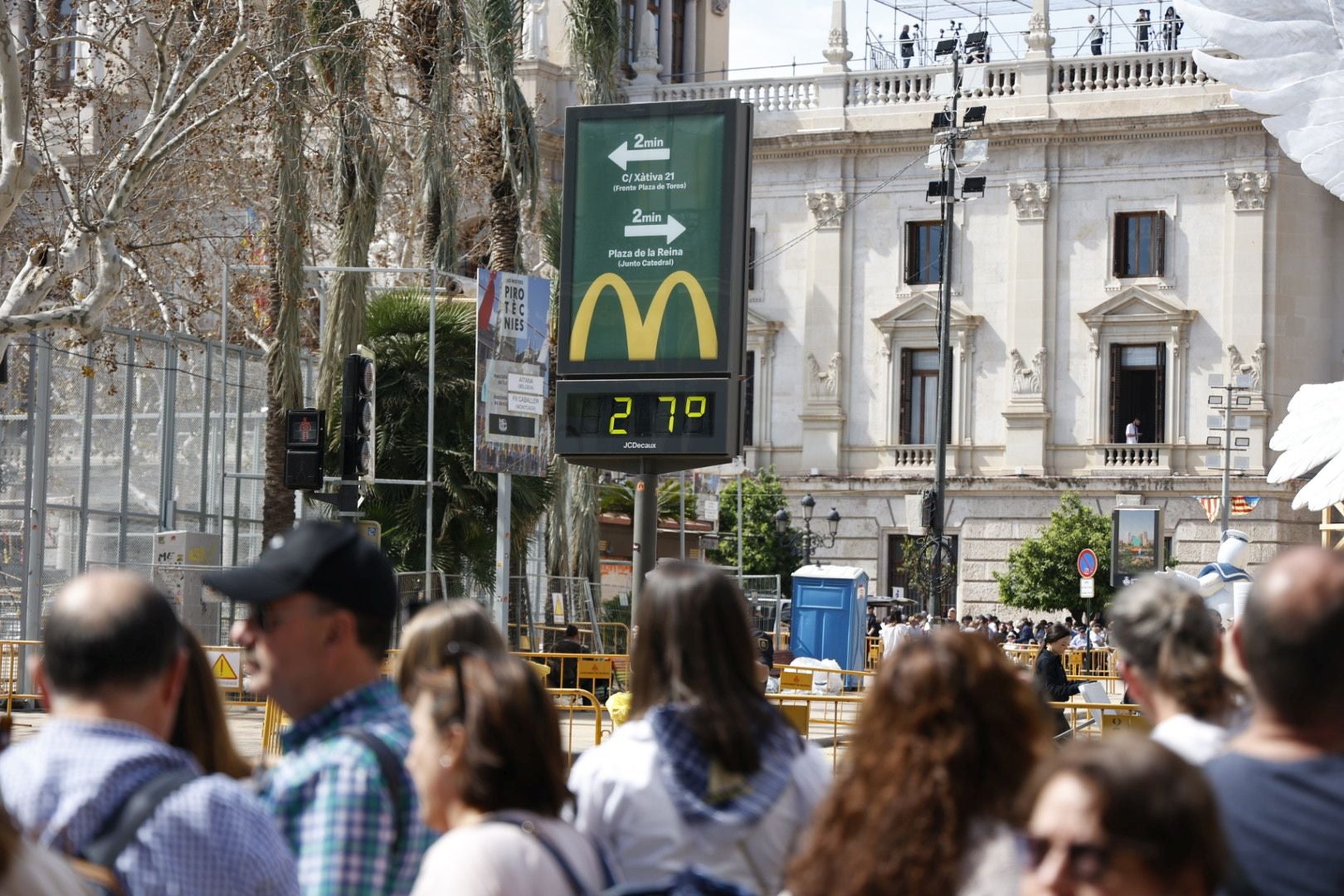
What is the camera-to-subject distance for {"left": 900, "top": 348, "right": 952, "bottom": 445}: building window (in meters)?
45.8

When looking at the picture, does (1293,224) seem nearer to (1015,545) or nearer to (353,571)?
(1015,545)

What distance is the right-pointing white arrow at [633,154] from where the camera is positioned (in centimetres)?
1273

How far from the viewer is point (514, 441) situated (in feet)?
57.7

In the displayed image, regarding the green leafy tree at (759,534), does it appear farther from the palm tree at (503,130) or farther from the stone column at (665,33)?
the palm tree at (503,130)

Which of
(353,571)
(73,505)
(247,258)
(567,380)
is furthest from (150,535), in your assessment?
(353,571)

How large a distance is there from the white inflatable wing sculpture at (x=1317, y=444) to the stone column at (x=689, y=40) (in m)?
33.9

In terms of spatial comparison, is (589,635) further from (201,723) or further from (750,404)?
(201,723)

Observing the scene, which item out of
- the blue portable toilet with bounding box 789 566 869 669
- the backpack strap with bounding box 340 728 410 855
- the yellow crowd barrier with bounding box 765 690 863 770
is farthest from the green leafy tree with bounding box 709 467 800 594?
the backpack strap with bounding box 340 728 410 855

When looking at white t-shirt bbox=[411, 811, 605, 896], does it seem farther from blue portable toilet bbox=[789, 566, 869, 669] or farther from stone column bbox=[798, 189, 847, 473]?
stone column bbox=[798, 189, 847, 473]

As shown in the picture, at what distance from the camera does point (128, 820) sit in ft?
11.6

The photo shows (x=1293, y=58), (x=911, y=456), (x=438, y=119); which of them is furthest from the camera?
(x=911, y=456)

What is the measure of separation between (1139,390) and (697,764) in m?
41.5

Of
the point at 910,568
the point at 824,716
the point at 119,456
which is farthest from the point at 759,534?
the point at 824,716

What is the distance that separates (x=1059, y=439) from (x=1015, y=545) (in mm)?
2641
